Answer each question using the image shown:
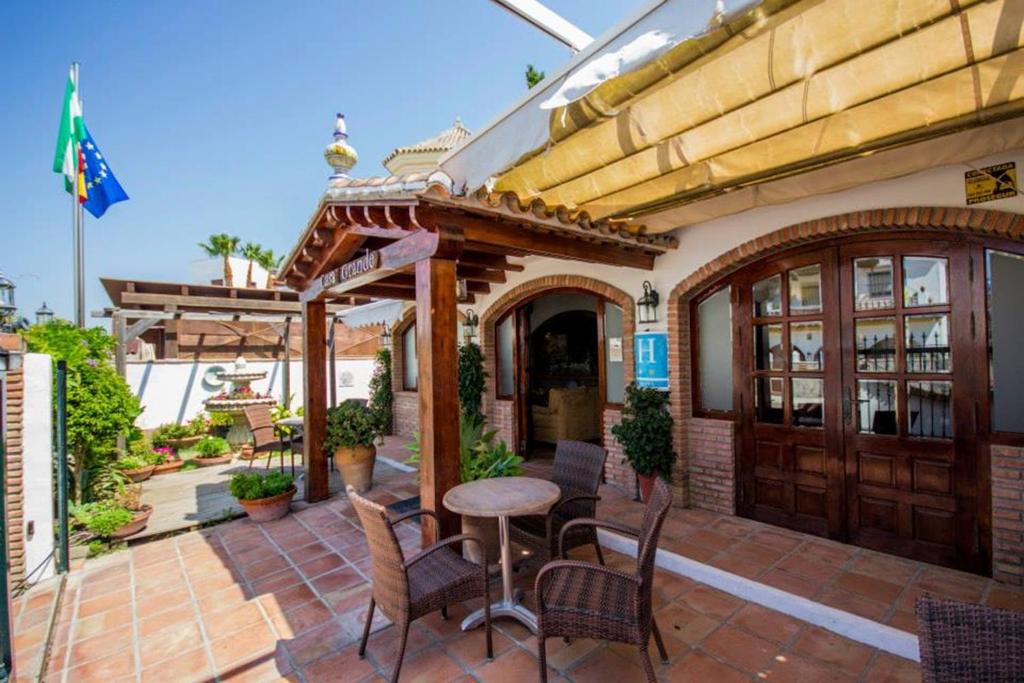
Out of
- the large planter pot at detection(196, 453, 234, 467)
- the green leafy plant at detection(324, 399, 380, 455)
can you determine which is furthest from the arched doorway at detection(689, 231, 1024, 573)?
the large planter pot at detection(196, 453, 234, 467)

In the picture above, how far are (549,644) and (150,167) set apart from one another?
39.8 ft

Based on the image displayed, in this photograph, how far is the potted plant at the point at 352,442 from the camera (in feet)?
21.0

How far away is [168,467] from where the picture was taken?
8.52 m

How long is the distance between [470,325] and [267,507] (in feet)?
14.7

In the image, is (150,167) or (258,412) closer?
(258,412)

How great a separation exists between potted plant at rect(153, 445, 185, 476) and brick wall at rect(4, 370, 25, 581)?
14.6 ft

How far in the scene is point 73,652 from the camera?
324 cm

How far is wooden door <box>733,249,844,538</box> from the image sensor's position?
4551mm

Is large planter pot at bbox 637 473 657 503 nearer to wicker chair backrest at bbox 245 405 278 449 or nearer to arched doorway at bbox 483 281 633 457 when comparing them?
arched doorway at bbox 483 281 633 457

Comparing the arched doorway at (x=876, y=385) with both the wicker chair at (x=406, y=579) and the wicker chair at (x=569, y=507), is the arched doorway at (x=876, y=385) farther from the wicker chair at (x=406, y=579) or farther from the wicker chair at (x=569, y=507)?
the wicker chair at (x=406, y=579)

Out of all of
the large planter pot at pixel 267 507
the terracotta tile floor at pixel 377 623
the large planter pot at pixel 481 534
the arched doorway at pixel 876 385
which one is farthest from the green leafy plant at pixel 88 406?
the arched doorway at pixel 876 385

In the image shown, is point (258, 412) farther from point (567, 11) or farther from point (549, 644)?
point (567, 11)

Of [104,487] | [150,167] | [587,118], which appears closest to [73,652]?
[104,487]

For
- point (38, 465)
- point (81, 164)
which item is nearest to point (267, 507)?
point (38, 465)
